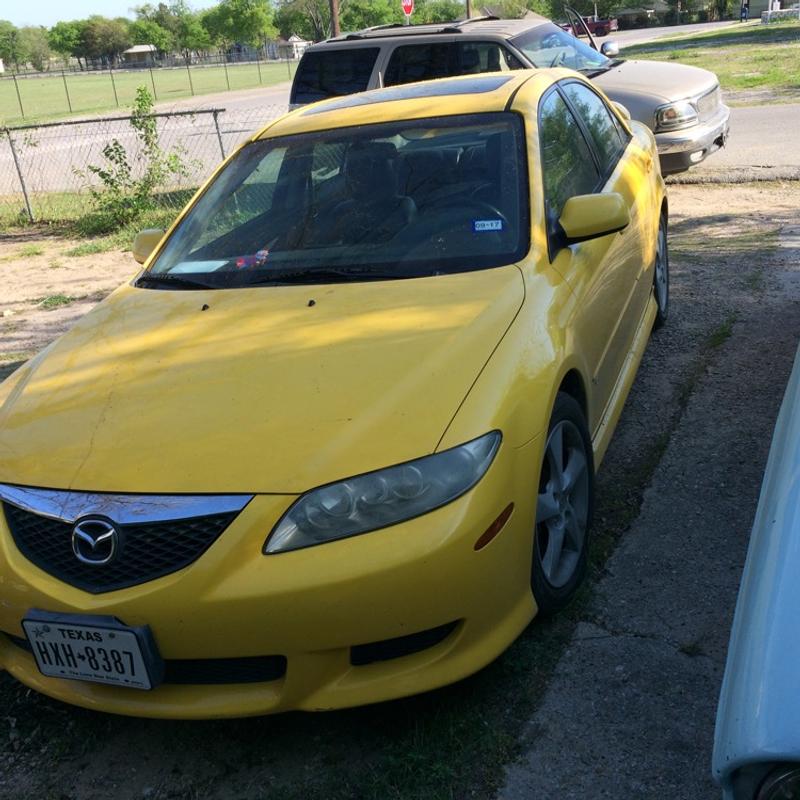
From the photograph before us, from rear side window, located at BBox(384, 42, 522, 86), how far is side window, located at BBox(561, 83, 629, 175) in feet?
13.5

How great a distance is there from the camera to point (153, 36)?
94500 millimetres

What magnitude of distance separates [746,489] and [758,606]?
2149 mm

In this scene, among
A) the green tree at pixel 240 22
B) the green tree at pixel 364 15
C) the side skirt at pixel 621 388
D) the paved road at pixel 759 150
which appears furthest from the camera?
the green tree at pixel 240 22

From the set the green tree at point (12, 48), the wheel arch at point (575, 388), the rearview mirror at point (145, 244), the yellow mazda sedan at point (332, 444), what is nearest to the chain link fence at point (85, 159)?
the rearview mirror at point (145, 244)

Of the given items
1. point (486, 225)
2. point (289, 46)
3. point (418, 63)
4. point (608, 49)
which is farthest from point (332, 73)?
point (289, 46)

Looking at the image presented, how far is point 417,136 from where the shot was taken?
376 centimetres

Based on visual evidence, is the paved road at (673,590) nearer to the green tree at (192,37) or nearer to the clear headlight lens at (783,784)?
the clear headlight lens at (783,784)

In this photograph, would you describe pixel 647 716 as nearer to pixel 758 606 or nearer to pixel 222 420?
pixel 758 606

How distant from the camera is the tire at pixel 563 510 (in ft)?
9.26

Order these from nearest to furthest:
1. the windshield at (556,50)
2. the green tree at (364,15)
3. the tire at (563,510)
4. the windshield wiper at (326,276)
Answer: the tire at (563,510) < the windshield wiper at (326,276) < the windshield at (556,50) < the green tree at (364,15)

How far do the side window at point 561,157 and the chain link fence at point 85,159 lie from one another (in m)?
5.41

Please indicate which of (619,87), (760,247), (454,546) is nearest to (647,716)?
(454,546)

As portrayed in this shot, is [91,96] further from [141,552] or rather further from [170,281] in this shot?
[141,552]

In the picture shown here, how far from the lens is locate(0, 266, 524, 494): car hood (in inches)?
95.7
